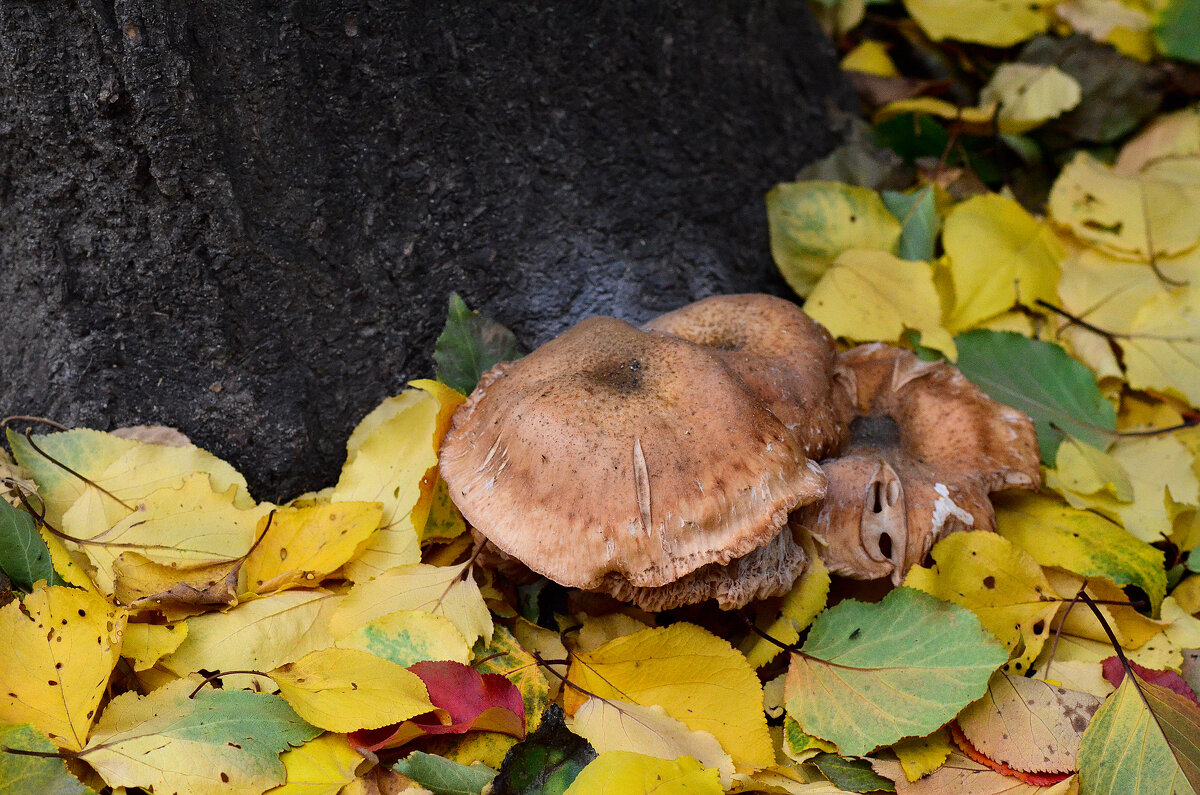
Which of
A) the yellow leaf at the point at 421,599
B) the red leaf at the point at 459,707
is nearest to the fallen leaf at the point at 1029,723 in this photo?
the red leaf at the point at 459,707

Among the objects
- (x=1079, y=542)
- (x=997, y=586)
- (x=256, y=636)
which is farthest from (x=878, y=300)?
(x=256, y=636)

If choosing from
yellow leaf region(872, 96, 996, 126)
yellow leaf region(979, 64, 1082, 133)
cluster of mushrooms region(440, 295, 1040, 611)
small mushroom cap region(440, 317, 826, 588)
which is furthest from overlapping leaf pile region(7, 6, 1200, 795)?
yellow leaf region(979, 64, 1082, 133)

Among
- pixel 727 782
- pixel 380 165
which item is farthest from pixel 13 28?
pixel 727 782

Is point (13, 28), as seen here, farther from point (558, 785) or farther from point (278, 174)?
point (558, 785)

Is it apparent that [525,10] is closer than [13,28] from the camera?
No

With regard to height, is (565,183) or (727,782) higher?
(565,183)

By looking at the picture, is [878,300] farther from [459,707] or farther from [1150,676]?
[459,707]
